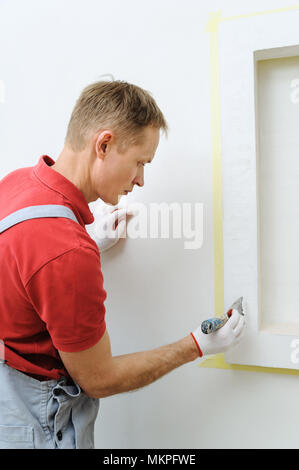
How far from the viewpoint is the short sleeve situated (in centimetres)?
82

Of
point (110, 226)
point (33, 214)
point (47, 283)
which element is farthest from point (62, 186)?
point (110, 226)

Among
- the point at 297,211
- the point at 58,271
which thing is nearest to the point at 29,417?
the point at 58,271

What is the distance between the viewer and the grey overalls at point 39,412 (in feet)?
3.01

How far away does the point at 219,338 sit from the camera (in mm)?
1039

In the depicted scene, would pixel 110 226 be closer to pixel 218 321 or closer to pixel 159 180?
pixel 159 180

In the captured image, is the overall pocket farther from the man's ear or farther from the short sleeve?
the man's ear

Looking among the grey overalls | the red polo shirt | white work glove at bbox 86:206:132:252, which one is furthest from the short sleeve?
white work glove at bbox 86:206:132:252

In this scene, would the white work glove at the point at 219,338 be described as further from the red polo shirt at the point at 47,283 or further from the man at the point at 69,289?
the red polo shirt at the point at 47,283

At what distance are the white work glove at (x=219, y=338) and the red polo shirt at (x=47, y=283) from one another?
0.27 meters

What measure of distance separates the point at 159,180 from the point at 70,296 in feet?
1.72

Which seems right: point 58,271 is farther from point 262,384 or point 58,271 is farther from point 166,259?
point 262,384

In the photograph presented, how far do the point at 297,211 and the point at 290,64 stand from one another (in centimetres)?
38

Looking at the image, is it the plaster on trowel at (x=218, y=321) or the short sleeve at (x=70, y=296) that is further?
the plaster on trowel at (x=218, y=321)

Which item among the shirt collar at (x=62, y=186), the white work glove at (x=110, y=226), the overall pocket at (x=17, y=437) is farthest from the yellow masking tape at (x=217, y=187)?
the overall pocket at (x=17, y=437)
